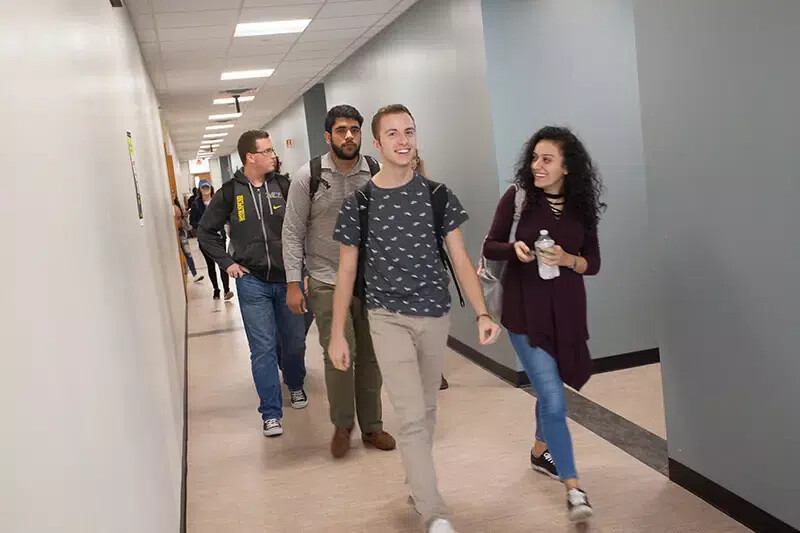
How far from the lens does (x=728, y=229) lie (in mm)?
2869

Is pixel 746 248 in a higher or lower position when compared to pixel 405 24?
lower

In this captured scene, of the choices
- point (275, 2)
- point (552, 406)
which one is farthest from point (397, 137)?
point (275, 2)

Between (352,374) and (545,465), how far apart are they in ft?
3.80

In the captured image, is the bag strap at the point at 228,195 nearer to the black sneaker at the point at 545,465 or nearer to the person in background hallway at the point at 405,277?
the person in background hallway at the point at 405,277

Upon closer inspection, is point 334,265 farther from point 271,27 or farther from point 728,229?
point 271,27

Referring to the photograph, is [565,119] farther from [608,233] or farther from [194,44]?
[194,44]

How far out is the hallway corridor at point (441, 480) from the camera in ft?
10.7

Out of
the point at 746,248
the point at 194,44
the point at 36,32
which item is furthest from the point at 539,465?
the point at 194,44

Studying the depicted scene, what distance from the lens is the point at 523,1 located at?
16.8 feet

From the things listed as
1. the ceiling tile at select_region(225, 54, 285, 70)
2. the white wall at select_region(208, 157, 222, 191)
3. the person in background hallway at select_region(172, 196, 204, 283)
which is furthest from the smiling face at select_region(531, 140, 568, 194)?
the white wall at select_region(208, 157, 222, 191)

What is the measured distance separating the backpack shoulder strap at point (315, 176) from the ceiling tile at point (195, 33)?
3.07 metres

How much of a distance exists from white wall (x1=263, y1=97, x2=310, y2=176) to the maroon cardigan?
9260 millimetres

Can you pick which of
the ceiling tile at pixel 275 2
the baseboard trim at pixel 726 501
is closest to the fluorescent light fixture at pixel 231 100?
the ceiling tile at pixel 275 2

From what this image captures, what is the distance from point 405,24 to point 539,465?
4.49 m
